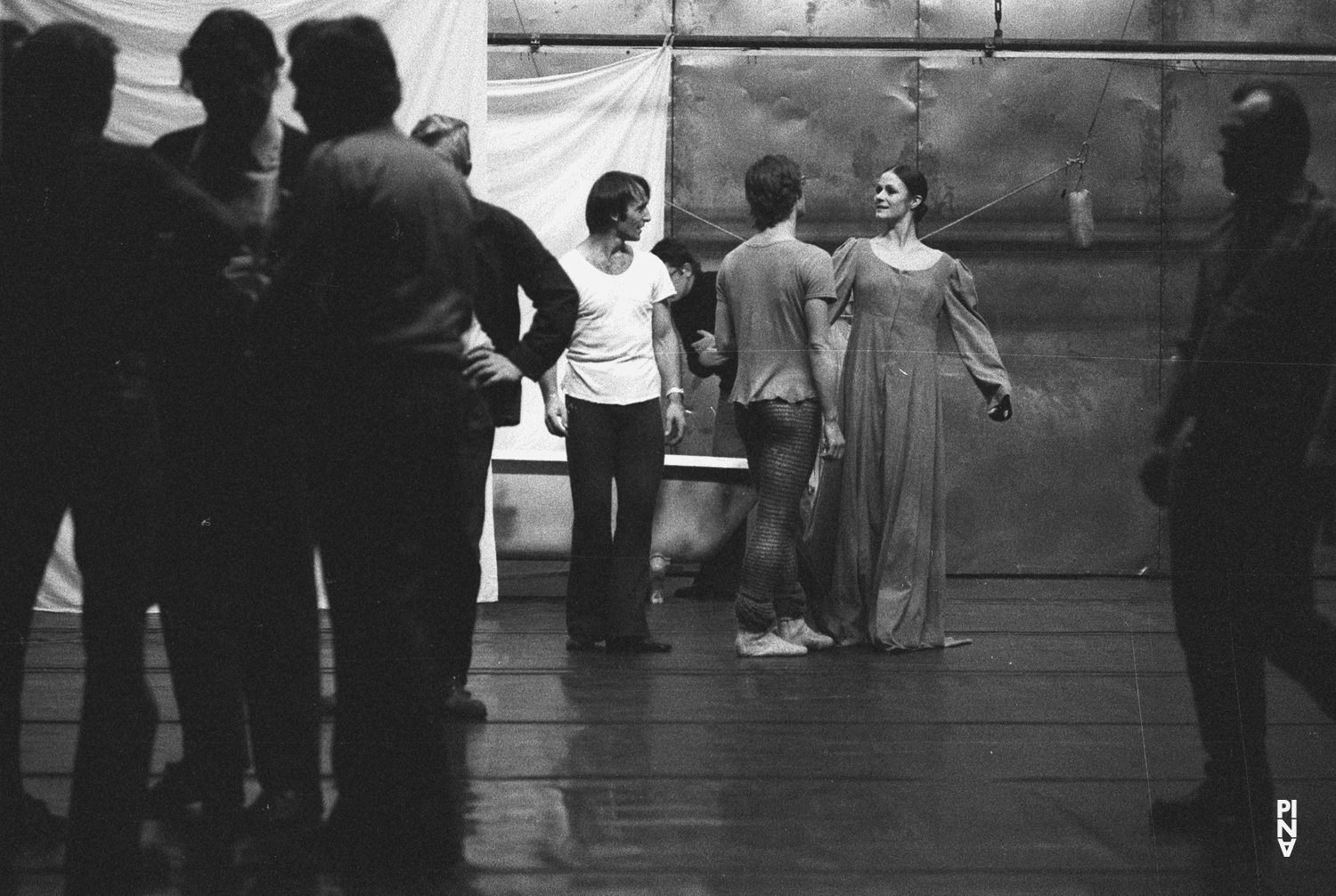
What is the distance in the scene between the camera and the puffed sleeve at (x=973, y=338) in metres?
2.05

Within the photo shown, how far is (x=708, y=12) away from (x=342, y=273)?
2.11ft

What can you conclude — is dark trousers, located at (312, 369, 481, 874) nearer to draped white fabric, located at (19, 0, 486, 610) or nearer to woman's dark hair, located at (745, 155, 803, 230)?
draped white fabric, located at (19, 0, 486, 610)

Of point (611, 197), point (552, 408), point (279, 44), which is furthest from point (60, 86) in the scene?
point (552, 408)

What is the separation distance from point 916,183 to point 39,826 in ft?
4.17

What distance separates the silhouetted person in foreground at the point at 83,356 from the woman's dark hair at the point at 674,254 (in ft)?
1.88

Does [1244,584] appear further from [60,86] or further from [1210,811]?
[60,86]

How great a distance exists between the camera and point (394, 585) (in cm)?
183

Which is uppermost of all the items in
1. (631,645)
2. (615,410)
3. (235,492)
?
(235,492)

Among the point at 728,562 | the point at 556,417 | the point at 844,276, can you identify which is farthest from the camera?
the point at 728,562

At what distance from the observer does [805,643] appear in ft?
8.66

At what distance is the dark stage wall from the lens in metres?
1.91

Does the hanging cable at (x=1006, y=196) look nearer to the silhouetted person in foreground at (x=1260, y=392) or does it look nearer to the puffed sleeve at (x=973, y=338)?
the puffed sleeve at (x=973, y=338)

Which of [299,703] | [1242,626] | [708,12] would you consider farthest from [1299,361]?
[299,703]

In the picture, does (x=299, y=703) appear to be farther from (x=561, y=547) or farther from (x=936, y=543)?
(x=936, y=543)
